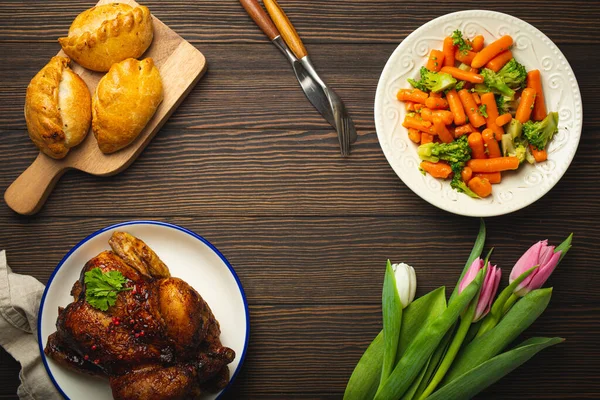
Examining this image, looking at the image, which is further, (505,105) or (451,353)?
(505,105)

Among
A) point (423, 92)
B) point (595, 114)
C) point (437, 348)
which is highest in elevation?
point (423, 92)

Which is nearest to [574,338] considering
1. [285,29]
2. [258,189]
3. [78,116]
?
[258,189]

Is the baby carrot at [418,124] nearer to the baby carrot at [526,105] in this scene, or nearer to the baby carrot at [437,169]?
the baby carrot at [437,169]

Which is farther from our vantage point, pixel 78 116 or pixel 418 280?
pixel 418 280

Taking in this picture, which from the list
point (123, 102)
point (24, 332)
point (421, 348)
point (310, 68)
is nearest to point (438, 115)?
point (310, 68)

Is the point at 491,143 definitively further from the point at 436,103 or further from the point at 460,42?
the point at 460,42

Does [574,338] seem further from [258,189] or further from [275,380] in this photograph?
[258,189]

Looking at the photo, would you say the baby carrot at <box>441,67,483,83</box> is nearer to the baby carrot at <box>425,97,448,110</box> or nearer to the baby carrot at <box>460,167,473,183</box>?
the baby carrot at <box>425,97,448,110</box>
